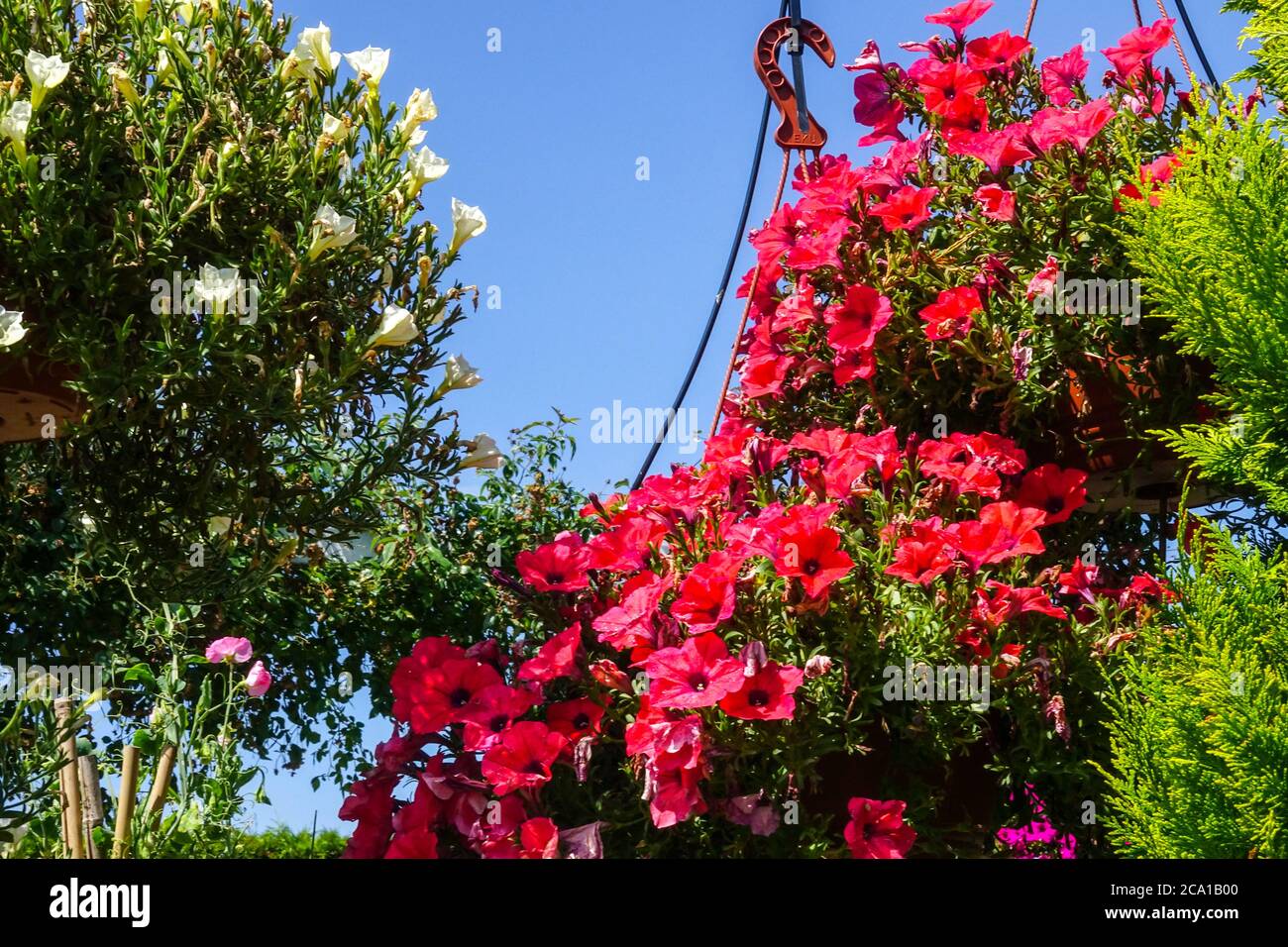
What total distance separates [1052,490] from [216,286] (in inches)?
75.9

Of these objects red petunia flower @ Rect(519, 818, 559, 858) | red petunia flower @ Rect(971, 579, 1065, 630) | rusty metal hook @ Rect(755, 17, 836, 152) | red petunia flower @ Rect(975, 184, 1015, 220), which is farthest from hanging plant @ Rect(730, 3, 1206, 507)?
red petunia flower @ Rect(519, 818, 559, 858)

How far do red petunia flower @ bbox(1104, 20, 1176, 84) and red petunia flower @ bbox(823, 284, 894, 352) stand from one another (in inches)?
34.2

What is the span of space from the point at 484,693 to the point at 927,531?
1043 mm

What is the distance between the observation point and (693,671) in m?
2.29

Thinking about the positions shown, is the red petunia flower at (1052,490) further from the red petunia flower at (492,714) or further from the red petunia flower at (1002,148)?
the red petunia flower at (492,714)

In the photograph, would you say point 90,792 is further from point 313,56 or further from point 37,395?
point 313,56

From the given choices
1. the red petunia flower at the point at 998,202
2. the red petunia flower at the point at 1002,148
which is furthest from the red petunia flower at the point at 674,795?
the red petunia flower at the point at 1002,148

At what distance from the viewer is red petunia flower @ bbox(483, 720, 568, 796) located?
8.01ft

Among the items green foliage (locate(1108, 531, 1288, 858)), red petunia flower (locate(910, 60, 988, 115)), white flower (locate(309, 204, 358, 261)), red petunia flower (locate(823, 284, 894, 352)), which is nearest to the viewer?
green foliage (locate(1108, 531, 1288, 858))

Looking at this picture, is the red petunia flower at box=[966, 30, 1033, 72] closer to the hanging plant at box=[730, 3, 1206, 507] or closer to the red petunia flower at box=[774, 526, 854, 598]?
the hanging plant at box=[730, 3, 1206, 507]

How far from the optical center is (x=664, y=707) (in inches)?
89.4
